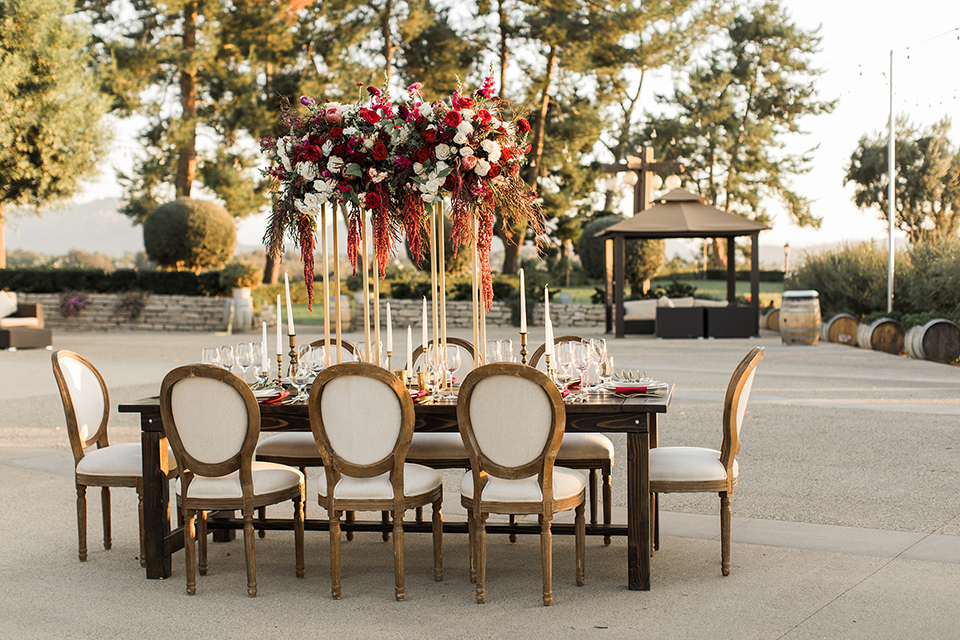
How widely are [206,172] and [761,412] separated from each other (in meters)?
22.5

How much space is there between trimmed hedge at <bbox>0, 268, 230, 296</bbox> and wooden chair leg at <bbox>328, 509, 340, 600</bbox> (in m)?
18.9

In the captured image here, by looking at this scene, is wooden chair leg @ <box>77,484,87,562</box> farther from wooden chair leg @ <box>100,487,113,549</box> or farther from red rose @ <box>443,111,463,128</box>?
red rose @ <box>443,111,463,128</box>

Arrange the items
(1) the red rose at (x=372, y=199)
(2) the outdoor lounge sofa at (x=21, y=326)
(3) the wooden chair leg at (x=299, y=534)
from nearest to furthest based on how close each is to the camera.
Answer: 1. (3) the wooden chair leg at (x=299, y=534)
2. (1) the red rose at (x=372, y=199)
3. (2) the outdoor lounge sofa at (x=21, y=326)

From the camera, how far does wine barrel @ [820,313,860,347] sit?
16281 mm

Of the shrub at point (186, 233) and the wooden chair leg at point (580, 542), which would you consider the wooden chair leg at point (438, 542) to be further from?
the shrub at point (186, 233)

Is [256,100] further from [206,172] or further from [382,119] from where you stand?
[382,119]

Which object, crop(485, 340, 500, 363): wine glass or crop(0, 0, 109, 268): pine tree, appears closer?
crop(485, 340, 500, 363): wine glass

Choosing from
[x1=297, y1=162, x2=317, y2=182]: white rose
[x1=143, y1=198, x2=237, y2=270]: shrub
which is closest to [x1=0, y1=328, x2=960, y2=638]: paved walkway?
[x1=297, y1=162, x2=317, y2=182]: white rose

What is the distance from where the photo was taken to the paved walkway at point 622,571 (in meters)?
3.43

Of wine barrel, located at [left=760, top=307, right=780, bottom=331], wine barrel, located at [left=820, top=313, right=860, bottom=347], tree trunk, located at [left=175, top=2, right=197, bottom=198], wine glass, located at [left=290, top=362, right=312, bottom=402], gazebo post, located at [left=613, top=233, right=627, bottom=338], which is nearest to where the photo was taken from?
wine glass, located at [left=290, top=362, right=312, bottom=402]

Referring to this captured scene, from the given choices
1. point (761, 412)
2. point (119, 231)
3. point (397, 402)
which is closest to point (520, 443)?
point (397, 402)

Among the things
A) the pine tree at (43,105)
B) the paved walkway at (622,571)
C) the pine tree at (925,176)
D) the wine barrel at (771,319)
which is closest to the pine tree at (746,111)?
the pine tree at (925,176)

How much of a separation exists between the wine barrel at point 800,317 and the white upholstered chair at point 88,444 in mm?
13330

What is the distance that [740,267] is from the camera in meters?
40.1
